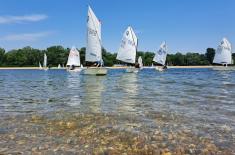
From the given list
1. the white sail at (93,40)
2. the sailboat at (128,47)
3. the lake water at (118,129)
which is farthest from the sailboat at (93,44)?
the lake water at (118,129)

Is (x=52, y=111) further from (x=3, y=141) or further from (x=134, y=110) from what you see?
(x=3, y=141)

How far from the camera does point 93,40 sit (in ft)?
221

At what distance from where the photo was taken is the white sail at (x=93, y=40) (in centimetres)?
6712

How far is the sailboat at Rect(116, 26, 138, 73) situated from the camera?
288 feet

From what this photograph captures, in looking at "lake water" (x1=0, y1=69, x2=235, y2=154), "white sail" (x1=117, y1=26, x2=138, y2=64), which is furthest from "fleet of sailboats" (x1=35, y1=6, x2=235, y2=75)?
"lake water" (x1=0, y1=69, x2=235, y2=154)

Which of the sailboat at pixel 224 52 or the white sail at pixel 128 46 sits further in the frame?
the sailboat at pixel 224 52

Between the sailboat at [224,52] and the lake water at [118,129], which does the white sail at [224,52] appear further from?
the lake water at [118,129]

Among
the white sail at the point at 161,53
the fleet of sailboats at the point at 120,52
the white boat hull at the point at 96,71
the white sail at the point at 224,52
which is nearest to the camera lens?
the white boat hull at the point at 96,71

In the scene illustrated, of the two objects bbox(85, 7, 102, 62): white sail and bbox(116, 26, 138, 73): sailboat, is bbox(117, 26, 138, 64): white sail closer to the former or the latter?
bbox(116, 26, 138, 73): sailboat

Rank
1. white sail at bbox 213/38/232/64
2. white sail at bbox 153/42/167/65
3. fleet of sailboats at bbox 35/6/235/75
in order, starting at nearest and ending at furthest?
fleet of sailboats at bbox 35/6/235/75, white sail at bbox 213/38/232/64, white sail at bbox 153/42/167/65

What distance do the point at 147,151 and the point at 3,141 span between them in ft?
14.2

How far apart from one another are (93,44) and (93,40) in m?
0.78

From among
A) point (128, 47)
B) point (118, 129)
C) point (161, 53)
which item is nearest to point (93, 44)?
point (128, 47)

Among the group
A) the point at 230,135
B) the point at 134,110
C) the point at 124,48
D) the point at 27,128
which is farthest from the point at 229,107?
the point at 124,48
